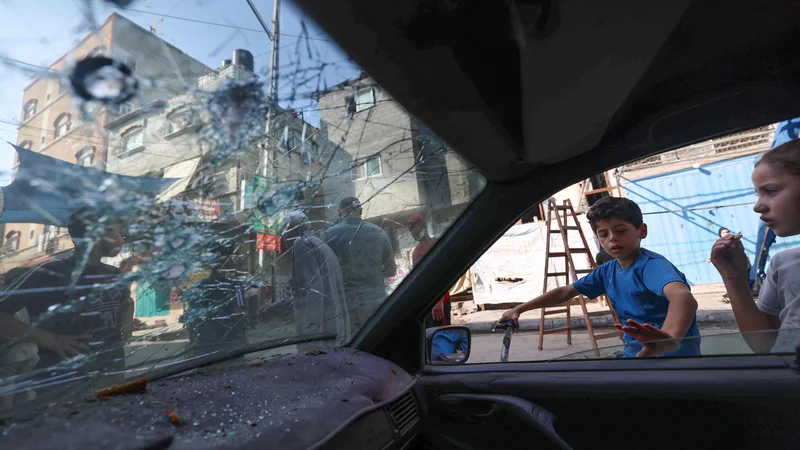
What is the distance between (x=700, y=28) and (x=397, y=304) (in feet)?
4.13

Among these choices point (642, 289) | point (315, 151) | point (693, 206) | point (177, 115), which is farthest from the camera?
point (693, 206)

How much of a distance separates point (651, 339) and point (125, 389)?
1.63 meters

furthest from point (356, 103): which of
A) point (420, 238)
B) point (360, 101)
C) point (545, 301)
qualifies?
point (545, 301)

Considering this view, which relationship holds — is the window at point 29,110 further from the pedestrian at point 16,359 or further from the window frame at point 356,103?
the window frame at point 356,103

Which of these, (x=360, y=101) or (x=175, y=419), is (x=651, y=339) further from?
(x=175, y=419)

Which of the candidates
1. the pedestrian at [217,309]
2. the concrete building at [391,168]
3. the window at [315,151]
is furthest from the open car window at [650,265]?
the pedestrian at [217,309]

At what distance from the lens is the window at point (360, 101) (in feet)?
4.57

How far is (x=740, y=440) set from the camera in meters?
1.09

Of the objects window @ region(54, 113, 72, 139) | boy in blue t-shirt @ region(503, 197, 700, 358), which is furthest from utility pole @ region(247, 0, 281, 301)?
boy in blue t-shirt @ region(503, 197, 700, 358)

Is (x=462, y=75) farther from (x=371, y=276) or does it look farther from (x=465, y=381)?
(x=465, y=381)

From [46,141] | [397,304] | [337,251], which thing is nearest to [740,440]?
[397,304]

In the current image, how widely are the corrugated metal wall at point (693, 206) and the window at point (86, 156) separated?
5.26m

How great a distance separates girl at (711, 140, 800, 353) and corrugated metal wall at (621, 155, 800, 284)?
130 inches

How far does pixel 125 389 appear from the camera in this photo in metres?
0.96
